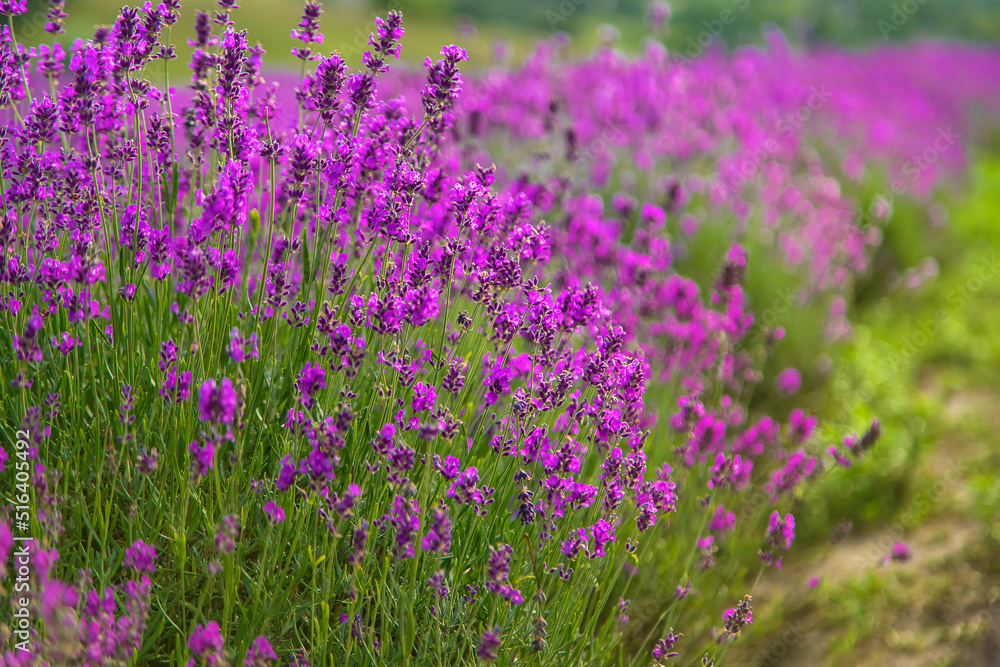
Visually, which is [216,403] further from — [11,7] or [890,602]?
[890,602]

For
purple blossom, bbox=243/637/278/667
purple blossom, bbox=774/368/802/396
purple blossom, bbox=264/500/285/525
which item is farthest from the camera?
purple blossom, bbox=774/368/802/396

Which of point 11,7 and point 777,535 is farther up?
point 11,7

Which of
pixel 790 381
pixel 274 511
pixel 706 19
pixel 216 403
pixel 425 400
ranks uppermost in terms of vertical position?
pixel 706 19

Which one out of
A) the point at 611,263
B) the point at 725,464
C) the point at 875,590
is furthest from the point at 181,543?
the point at 875,590

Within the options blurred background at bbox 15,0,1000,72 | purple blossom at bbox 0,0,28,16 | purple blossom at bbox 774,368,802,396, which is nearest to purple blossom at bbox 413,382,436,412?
purple blossom at bbox 0,0,28,16

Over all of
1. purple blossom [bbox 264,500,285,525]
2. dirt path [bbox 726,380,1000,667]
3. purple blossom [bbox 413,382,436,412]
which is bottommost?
dirt path [bbox 726,380,1000,667]

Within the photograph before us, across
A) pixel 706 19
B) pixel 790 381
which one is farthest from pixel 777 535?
pixel 706 19

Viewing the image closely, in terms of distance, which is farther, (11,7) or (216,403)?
(11,7)

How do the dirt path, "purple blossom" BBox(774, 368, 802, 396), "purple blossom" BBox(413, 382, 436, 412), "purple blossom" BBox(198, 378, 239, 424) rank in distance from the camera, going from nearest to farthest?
"purple blossom" BBox(198, 378, 239, 424) → "purple blossom" BBox(413, 382, 436, 412) → the dirt path → "purple blossom" BBox(774, 368, 802, 396)

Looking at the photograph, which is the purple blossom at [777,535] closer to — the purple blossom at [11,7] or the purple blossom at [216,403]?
the purple blossom at [216,403]

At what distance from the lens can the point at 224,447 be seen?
189cm

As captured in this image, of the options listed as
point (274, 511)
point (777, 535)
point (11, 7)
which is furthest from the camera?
point (777, 535)

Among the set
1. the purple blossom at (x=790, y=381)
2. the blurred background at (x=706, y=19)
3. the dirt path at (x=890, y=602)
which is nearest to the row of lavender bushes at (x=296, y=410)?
the dirt path at (x=890, y=602)

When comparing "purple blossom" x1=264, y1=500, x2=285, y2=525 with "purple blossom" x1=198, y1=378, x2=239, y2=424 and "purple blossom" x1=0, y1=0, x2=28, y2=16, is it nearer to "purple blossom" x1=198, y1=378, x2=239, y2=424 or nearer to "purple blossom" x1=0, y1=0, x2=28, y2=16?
"purple blossom" x1=198, y1=378, x2=239, y2=424
